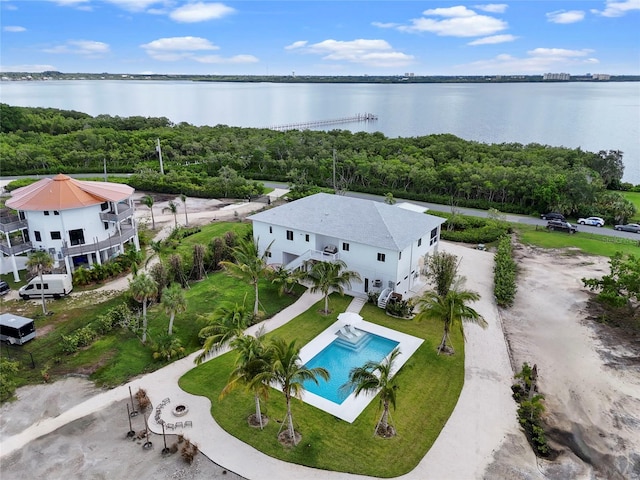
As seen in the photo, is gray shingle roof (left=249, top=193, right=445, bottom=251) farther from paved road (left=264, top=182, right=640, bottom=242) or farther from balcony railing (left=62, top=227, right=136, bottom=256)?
paved road (left=264, top=182, right=640, bottom=242)

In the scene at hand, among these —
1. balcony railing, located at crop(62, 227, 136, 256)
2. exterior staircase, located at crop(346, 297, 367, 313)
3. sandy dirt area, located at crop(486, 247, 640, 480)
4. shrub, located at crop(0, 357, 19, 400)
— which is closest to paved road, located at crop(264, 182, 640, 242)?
sandy dirt area, located at crop(486, 247, 640, 480)

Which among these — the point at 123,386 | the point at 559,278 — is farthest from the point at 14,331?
the point at 559,278

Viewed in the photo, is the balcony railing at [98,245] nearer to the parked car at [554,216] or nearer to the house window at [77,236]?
the house window at [77,236]

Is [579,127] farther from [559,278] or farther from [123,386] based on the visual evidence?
[123,386]

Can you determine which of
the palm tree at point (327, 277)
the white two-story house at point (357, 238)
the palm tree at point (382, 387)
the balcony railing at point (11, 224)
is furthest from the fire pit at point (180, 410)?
the balcony railing at point (11, 224)

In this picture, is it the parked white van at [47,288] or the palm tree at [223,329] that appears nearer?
the palm tree at [223,329]

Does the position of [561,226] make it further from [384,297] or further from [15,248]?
[15,248]
